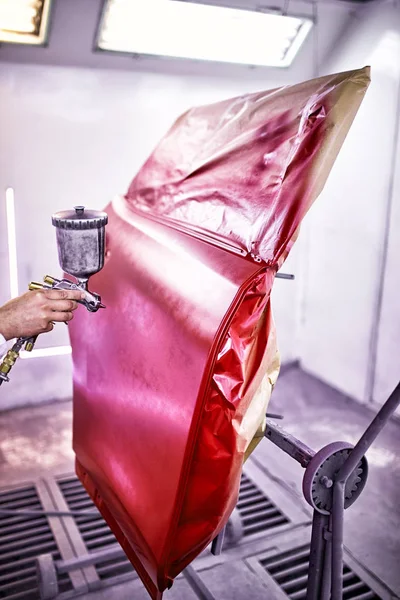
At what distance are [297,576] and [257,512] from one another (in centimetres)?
38

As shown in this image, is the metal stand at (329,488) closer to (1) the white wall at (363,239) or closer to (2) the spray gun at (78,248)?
(2) the spray gun at (78,248)

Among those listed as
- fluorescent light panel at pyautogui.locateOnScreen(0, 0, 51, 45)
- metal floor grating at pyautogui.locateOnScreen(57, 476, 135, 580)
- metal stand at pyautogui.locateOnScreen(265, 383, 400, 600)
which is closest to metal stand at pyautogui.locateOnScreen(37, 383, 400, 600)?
metal stand at pyautogui.locateOnScreen(265, 383, 400, 600)

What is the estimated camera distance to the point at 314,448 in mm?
2854

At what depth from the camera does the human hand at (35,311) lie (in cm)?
134

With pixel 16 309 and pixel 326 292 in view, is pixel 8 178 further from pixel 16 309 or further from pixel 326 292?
pixel 326 292

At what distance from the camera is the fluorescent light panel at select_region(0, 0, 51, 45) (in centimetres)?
244

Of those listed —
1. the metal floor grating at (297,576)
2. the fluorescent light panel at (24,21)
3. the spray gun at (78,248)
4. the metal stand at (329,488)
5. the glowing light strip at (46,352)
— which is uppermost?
the fluorescent light panel at (24,21)

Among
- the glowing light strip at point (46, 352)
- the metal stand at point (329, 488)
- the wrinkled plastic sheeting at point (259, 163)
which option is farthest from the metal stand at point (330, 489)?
the glowing light strip at point (46, 352)

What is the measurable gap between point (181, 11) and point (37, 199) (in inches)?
49.4

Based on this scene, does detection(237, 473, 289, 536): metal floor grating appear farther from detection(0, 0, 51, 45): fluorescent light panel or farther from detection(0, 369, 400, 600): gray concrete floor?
detection(0, 0, 51, 45): fluorescent light panel

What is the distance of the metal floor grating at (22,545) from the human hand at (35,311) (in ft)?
3.65

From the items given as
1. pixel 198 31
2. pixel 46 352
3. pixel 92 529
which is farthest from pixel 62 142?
pixel 92 529

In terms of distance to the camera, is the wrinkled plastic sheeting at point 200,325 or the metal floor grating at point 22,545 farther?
the metal floor grating at point 22,545

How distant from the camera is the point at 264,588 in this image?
1940mm
